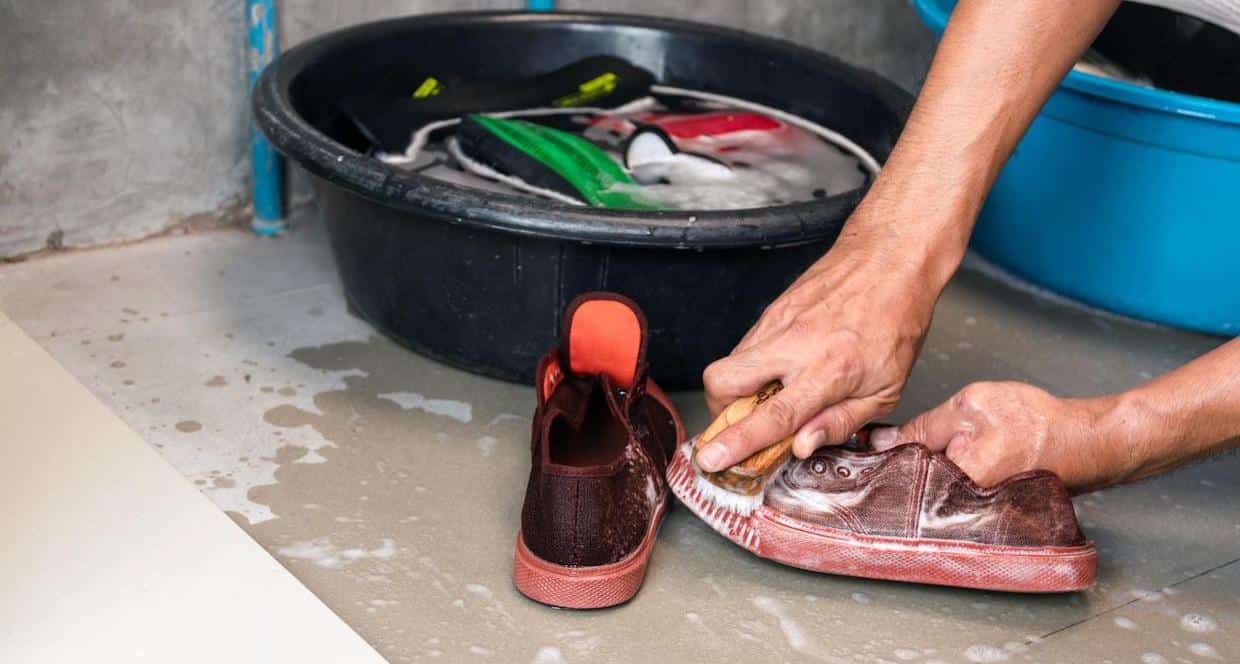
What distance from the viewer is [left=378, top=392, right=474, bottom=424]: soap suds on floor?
1.42m

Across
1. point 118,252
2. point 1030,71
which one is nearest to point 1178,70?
point 1030,71

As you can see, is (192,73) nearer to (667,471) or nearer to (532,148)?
(532,148)

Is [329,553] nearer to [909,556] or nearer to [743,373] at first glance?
[743,373]

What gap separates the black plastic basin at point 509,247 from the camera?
1.29m

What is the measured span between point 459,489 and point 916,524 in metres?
0.44

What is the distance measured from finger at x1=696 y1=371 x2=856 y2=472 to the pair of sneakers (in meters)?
0.07


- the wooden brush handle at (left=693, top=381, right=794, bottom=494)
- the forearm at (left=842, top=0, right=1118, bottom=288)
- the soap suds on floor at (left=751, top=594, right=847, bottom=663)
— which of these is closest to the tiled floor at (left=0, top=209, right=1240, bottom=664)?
the soap suds on floor at (left=751, top=594, right=847, bottom=663)

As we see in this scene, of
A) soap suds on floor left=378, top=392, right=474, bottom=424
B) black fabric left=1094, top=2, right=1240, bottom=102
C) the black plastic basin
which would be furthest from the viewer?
black fabric left=1094, top=2, right=1240, bottom=102

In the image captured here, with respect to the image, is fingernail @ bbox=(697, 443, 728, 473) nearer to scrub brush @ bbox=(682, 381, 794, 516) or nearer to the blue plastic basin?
scrub brush @ bbox=(682, 381, 794, 516)

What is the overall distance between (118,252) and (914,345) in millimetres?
1050

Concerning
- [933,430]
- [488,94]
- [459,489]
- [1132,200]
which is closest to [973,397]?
[933,430]

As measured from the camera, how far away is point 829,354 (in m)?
1.12

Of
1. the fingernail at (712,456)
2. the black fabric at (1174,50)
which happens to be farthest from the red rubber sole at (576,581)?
the black fabric at (1174,50)

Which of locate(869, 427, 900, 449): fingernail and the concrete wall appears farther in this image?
the concrete wall
